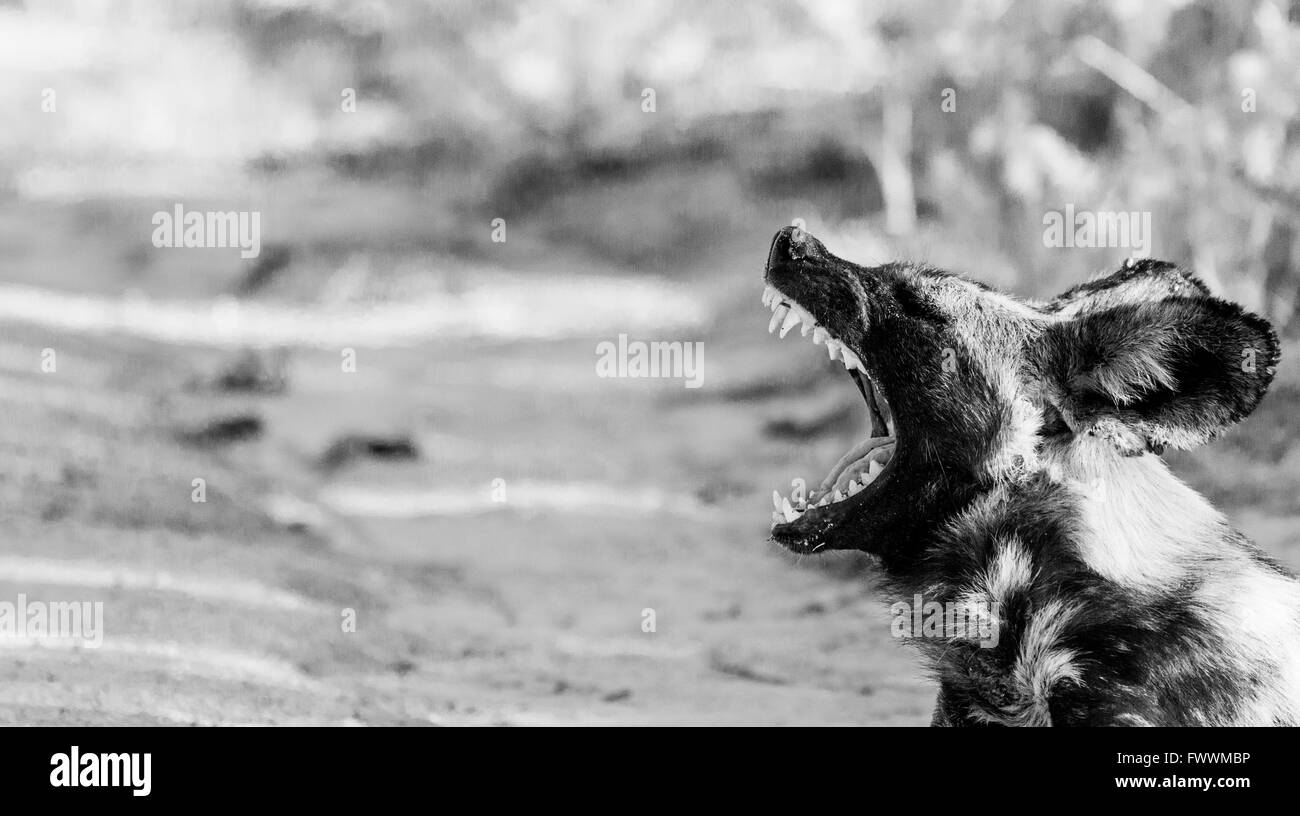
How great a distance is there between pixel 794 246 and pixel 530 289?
3187mm

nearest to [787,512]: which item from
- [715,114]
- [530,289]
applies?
[530,289]

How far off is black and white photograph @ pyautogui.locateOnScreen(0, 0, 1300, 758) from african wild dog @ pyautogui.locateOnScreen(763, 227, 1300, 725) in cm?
142

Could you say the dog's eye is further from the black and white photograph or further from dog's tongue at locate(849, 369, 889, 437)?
the black and white photograph

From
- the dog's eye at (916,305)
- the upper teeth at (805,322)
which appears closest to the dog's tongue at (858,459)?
the upper teeth at (805,322)

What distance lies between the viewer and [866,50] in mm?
6543

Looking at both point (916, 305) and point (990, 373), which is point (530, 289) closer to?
point (916, 305)

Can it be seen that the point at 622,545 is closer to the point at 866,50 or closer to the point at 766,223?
the point at 766,223

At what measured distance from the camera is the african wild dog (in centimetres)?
305

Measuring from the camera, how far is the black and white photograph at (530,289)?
17.6ft

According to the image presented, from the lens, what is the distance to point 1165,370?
10.3 ft

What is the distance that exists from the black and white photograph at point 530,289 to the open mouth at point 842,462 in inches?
51.0

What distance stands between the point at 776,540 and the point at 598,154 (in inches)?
143
